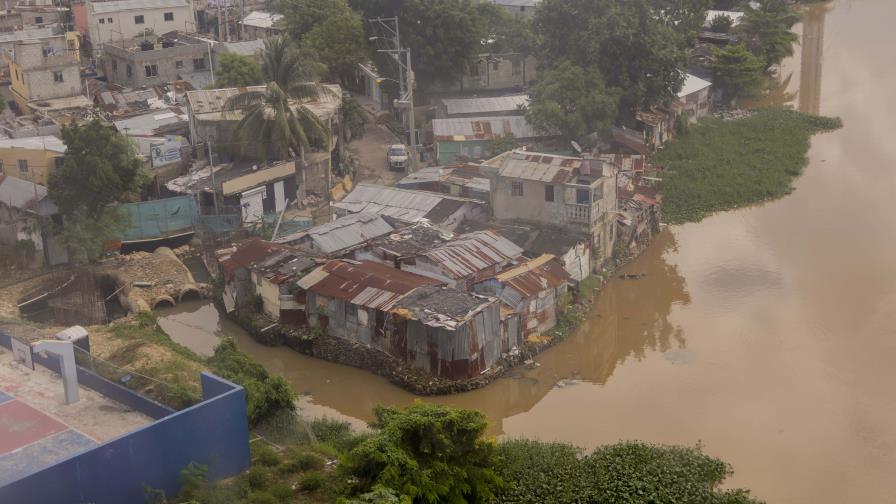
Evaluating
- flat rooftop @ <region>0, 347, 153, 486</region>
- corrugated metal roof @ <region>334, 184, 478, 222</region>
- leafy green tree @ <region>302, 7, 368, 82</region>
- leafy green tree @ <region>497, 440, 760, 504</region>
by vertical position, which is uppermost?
leafy green tree @ <region>302, 7, 368, 82</region>

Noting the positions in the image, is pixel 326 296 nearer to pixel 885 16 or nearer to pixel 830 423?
pixel 830 423

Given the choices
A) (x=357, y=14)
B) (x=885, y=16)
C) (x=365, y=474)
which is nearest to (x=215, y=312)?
(x=365, y=474)

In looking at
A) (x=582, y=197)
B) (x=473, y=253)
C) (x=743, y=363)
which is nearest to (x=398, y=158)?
(x=582, y=197)

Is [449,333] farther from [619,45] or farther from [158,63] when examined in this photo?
[158,63]

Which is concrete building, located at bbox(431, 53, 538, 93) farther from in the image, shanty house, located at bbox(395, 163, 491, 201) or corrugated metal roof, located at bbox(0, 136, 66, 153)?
corrugated metal roof, located at bbox(0, 136, 66, 153)

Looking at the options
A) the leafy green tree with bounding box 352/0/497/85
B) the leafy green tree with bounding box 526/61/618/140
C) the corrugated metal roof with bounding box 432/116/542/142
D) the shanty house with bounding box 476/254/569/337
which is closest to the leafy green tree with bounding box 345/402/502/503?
the shanty house with bounding box 476/254/569/337

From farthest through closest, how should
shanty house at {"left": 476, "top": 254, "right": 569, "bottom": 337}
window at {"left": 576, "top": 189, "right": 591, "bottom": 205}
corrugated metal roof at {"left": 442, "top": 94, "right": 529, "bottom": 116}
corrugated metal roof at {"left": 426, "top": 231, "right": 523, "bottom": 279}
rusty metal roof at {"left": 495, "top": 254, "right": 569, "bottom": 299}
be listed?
1. corrugated metal roof at {"left": 442, "top": 94, "right": 529, "bottom": 116}
2. window at {"left": 576, "top": 189, "right": 591, "bottom": 205}
3. corrugated metal roof at {"left": 426, "top": 231, "right": 523, "bottom": 279}
4. rusty metal roof at {"left": 495, "top": 254, "right": 569, "bottom": 299}
5. shanty house at {"left": 476, "top": 254, "right": 569, "bottom": 337}
